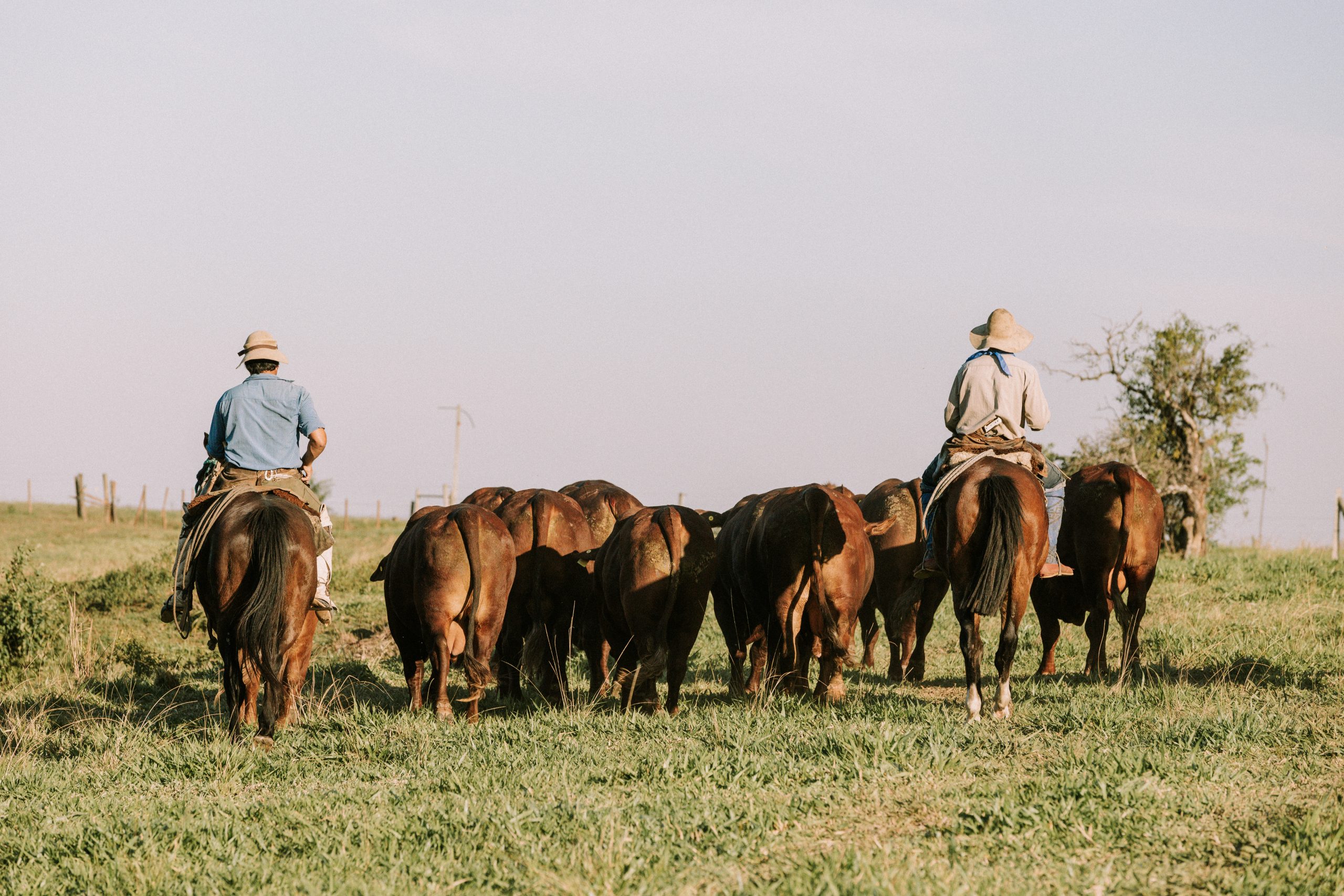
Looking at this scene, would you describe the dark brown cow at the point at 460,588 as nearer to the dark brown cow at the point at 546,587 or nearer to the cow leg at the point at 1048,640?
the dark brown cow at the point at 546,587

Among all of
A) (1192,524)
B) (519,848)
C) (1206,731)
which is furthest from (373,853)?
(1192,524)

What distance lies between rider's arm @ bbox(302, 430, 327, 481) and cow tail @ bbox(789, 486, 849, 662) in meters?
3.78

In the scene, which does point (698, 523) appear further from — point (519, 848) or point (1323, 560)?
point (1323, 560)

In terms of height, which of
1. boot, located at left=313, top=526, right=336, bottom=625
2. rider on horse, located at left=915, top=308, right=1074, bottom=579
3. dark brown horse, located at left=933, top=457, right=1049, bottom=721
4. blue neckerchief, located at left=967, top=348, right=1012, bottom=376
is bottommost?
boot, located at left=313, top=526, right=336, bottom=625

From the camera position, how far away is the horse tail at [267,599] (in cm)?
759

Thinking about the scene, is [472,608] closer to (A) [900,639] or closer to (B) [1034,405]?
(A) [900,639]

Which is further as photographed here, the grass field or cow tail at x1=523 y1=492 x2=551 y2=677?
cow tail at x1=523 y1=492 x2=551 y2=677

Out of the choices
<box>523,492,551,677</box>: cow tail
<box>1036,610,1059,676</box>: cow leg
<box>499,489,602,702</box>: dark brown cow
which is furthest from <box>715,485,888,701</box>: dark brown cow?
<box>1036,610,1059,676</box>: cow leg

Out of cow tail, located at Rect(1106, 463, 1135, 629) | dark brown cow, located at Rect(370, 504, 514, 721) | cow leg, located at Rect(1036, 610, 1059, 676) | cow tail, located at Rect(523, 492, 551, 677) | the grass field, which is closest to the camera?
the grass field

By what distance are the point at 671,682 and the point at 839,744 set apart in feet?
7.48

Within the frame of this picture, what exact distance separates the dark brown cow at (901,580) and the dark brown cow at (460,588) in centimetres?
353

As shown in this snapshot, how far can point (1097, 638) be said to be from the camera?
33.3ft

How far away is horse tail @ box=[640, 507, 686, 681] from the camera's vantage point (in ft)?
26.7

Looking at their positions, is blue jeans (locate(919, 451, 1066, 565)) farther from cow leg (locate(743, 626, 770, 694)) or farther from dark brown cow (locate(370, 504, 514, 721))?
dark brown cow (locate(370, 504, 514, 721))
